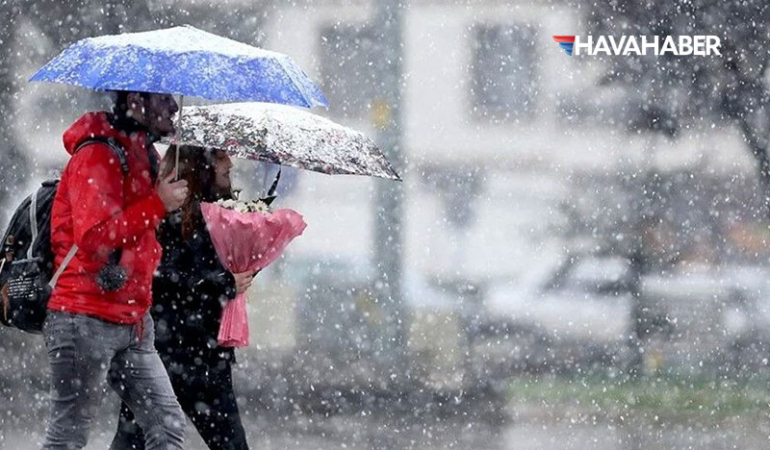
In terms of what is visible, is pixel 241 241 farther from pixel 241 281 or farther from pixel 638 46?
pixel 638 46

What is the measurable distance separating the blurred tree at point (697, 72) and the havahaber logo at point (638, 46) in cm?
5

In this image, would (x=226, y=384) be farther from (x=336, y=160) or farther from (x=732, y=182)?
(x=732, y=182)

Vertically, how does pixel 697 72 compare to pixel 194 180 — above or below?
above

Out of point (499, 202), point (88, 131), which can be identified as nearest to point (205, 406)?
point (88, 131)

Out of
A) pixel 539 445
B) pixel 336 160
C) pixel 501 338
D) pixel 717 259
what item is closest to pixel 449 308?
pixel 501 338

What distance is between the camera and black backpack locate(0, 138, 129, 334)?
4746 mm

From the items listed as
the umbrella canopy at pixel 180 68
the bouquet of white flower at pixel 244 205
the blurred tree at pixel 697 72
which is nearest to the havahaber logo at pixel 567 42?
the blurred tree at pixel 697 72

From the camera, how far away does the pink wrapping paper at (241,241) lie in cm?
561

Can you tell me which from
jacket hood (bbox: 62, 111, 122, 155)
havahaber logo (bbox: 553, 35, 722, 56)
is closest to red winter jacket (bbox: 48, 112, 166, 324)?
jacket hood (bbox: 62, 111, 122, 155)

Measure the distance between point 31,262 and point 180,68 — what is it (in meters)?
0.76

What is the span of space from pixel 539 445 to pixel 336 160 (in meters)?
3.60

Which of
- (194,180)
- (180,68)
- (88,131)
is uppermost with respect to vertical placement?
(180,68)

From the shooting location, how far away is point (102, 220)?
4578mm

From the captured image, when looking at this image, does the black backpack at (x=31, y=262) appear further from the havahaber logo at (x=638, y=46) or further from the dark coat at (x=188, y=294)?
the havahaber logo at (x=638, y=46)
